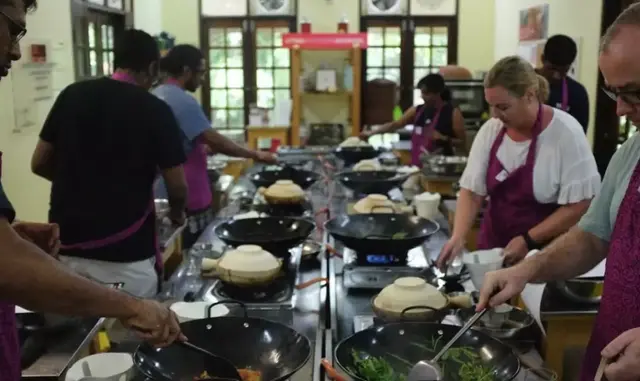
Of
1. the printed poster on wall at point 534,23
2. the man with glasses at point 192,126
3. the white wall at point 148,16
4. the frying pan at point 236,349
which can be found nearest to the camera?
the frying pan at point 236,349

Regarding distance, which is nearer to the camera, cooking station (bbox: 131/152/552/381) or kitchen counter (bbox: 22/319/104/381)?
kitchen counter (bbox: 22/319/104/381)

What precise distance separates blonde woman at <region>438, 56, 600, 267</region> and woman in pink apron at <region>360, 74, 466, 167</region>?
286cm

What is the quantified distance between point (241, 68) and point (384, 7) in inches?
72.7

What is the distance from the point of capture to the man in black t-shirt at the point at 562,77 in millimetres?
3660

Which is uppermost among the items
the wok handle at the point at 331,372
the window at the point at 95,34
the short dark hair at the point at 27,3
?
the window at the point at 95,34

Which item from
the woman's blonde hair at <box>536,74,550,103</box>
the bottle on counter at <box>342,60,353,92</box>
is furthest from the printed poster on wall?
the woman's blonde hair at <box>536,74,550,103</box>

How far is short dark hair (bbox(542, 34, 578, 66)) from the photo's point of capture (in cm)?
363

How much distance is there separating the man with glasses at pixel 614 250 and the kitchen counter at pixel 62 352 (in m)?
0.92

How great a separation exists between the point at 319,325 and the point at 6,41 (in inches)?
46.2

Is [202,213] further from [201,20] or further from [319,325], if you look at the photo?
[201,20]

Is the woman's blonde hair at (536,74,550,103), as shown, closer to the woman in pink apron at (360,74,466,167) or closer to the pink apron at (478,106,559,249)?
the pink apron at (478,106,559,249)

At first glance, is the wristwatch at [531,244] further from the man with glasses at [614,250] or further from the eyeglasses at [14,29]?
the eyeglasses at [14,29]

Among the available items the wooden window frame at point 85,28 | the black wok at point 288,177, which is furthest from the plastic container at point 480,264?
the wooden window frame at point 85,28

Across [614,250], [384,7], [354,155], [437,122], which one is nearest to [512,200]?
[614,250]
